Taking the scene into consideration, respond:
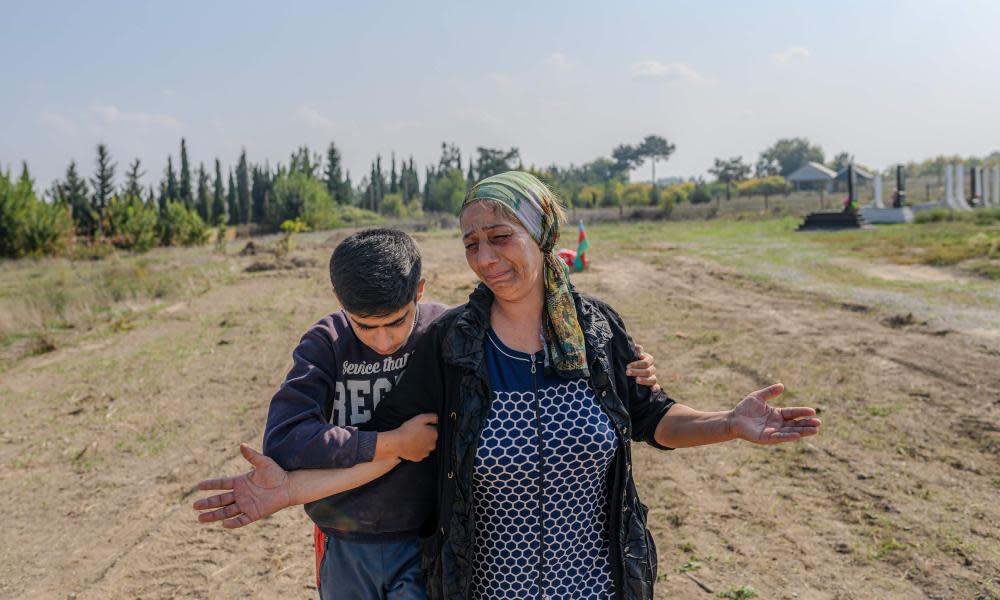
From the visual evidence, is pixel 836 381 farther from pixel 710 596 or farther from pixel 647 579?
pixel 647 579

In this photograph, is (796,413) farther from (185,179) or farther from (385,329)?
(185,179)

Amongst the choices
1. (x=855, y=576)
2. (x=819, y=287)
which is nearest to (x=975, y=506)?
(x=855, y=576)

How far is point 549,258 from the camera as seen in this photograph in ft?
6.88

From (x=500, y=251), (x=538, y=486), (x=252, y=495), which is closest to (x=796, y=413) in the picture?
(x=538, y=486)

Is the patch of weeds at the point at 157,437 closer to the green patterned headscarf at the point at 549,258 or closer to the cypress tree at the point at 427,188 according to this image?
the green patterned headscarf at the point at 549,258

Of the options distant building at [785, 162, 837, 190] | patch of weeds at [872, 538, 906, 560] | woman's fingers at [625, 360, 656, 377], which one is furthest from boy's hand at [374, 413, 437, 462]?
distant building at [785, 162, 837, 190]

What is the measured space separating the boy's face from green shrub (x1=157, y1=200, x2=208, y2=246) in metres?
37.3

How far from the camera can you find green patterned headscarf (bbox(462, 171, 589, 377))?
194 cm

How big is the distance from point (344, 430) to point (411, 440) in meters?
0.17

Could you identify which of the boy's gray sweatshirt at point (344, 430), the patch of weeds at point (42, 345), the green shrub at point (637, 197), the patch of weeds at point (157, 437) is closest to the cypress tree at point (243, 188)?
the green shrub at point (637, 197)

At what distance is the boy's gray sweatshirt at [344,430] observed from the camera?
183cm

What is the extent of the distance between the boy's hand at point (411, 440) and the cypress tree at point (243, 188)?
58348 millimetres

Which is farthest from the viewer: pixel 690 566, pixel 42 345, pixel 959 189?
pixel 959 189

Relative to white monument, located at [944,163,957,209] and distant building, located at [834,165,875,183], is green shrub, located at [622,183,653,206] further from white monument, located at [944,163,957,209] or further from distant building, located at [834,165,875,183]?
white monument, located at [944,163,957,209]
